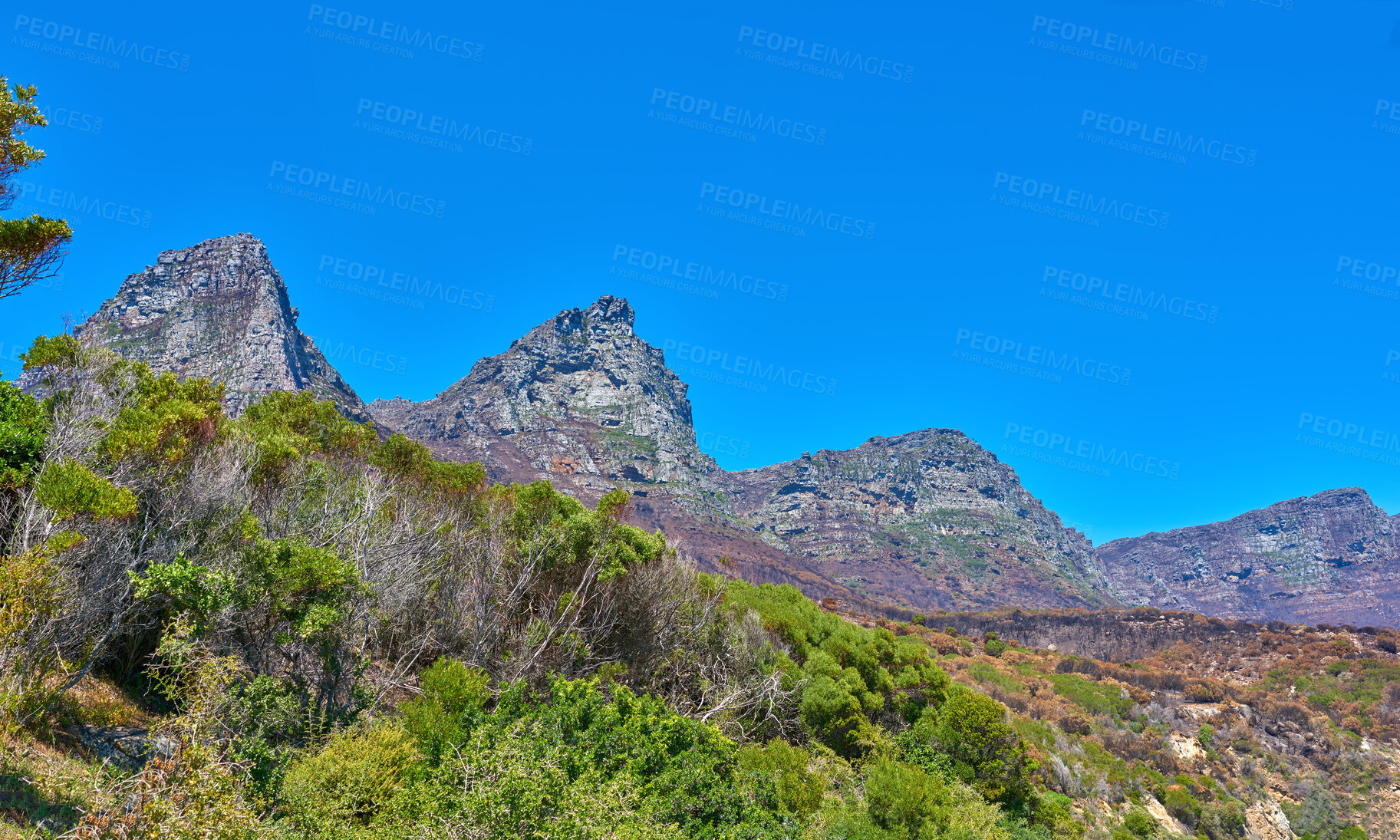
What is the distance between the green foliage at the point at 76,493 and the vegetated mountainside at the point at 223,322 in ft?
351

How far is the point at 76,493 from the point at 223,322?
142m

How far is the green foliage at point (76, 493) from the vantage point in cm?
998

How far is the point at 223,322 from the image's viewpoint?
120250mm

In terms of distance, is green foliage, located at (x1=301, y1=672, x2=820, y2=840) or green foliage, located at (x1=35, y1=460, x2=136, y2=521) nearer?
green foliage, located at (x1=301, y1=672, x2=820, y2=840)

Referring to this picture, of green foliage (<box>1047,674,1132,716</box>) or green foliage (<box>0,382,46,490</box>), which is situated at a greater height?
green foliage (<box>1047,674,1132,716</box>)

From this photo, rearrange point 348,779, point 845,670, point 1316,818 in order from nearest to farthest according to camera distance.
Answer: point 348,779 → point 845,670 → point 1316,818

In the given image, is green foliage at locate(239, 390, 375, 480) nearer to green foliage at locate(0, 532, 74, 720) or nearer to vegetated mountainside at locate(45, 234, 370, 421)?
green foliage at locate(0, 532, 74, 720)

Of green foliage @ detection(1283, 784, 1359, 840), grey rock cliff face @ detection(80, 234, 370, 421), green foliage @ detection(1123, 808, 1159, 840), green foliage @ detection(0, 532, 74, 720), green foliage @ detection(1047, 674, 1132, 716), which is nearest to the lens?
green foliage @ detection(0, 532, 74, 720)

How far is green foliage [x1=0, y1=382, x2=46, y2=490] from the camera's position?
11.1 meters

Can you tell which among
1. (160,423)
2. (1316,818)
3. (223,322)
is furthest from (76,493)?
(223,322)

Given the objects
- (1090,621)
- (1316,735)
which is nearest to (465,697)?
(1316,735)

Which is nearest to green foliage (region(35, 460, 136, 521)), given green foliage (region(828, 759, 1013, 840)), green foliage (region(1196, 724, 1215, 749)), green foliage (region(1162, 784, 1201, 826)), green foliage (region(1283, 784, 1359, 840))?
green foliage (region(828, 759, 1013, 840))

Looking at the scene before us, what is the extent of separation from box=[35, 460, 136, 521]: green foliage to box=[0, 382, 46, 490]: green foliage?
1201 millimetres

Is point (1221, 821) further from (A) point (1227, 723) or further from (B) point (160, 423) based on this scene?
(B) point (160, 423)
